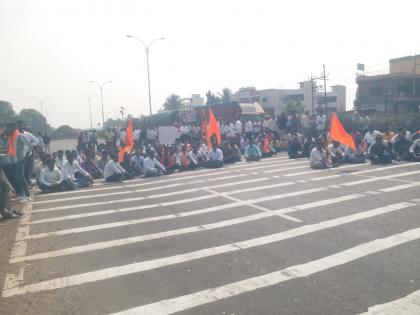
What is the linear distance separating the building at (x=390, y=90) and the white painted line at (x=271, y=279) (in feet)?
126

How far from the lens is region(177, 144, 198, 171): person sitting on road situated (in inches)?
640

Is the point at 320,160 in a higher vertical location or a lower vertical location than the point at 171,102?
lower

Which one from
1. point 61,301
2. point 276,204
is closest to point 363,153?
point 276,204

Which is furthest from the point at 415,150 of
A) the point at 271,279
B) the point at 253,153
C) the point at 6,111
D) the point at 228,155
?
the point at 6,111

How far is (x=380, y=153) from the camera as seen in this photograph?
15102mm

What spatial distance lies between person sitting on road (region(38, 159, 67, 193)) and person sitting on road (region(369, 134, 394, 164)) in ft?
36.1

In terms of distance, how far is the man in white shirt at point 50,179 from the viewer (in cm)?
1236

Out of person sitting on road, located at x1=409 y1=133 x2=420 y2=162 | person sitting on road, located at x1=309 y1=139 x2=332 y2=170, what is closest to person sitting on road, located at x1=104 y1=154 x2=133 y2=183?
person sitting on road, located at x1=309 y1=139 x2=332 y2=170

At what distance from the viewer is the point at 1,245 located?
22.8 feet

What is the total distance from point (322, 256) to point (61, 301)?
11.5ft

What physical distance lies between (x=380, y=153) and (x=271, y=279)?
11.6m

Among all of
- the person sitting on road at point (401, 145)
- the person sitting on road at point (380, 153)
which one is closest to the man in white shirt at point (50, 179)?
the person sitting on road at point (380, 153)

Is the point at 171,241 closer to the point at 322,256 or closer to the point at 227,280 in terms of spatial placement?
the point at 227,280

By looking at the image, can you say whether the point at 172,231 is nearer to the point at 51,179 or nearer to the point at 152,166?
the point at 51,179
